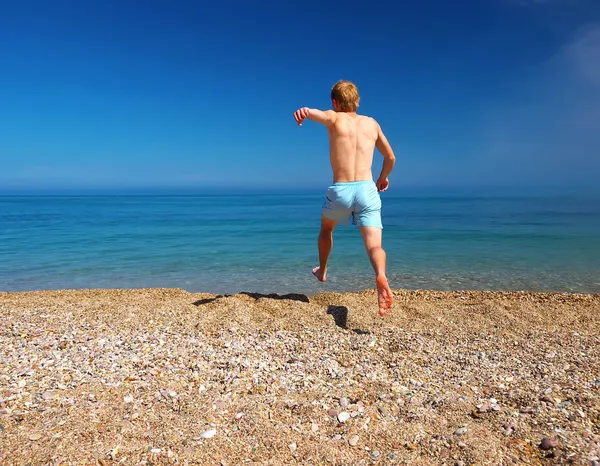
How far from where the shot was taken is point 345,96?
4.62 metres

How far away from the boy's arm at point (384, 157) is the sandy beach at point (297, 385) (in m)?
1.60

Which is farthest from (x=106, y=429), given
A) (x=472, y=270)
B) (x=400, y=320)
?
(x=472, y=270)

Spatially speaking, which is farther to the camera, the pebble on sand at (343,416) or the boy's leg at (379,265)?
the boy's leg at (379,265)

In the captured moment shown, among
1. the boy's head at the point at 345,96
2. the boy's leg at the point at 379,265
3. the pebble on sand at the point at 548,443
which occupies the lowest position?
the pebble on sand at the point at 548,443

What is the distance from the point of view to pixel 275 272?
991 centimetres

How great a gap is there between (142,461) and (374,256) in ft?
9.48

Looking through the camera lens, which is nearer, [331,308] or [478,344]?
[478,344]

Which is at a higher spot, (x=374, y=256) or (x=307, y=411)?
(x=374, y=256)

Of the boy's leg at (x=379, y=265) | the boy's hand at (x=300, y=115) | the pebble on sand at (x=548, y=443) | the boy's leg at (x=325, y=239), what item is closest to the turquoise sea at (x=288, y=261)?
the boy's leg at (x=325, y=239)

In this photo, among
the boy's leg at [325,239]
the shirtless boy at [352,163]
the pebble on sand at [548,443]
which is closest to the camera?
the pebble on sand at [548,443]

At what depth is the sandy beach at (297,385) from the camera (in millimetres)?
2373

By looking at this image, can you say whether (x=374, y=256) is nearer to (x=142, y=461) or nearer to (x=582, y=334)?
(x=582, y=334)

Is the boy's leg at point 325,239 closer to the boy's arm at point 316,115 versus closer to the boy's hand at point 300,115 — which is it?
the boy's arm at point 316,115

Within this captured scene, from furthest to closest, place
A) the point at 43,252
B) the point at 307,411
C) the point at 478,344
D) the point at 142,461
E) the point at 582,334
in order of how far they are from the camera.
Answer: the point at 43,252, the point at 582,334, the point at 478,344, the point at 307,411, the point at 142,461
